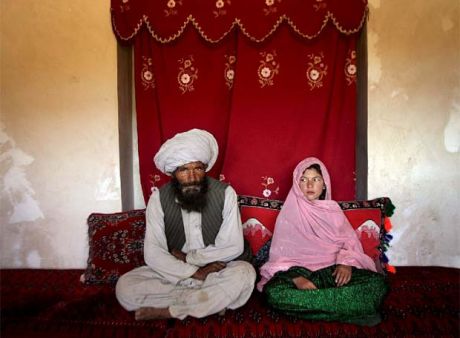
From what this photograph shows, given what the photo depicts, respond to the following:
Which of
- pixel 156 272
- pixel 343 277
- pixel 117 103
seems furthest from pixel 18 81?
pixel 343 277

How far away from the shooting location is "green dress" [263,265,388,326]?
6.54 feet

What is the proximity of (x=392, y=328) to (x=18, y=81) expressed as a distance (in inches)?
137

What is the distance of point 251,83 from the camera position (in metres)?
2.92

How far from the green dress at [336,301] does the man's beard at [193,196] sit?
0.74 meters

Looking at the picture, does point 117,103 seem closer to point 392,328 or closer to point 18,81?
point 18,81

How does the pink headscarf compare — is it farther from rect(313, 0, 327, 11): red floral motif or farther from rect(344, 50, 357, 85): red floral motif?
rect(313, 0, 327, 11): red floral motif

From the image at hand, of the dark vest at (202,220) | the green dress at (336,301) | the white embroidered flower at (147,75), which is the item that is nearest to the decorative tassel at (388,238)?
the green dress at (336,301)

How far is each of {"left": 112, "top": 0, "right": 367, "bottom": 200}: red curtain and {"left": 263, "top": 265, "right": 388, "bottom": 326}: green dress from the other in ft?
3.29

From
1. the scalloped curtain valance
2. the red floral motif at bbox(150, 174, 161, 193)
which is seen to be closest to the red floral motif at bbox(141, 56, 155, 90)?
the scalloped curtain valance

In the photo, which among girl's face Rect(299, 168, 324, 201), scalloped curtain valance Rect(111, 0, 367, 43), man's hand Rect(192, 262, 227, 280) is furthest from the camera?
scalloped curtain valance Rect(111, 0, 367, 43)

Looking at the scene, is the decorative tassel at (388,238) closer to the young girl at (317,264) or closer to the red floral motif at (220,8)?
the young girl at (317,264)

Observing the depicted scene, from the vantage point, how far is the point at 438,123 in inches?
114

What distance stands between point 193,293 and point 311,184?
1132 millimetres

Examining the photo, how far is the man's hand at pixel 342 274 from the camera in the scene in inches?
83.4
